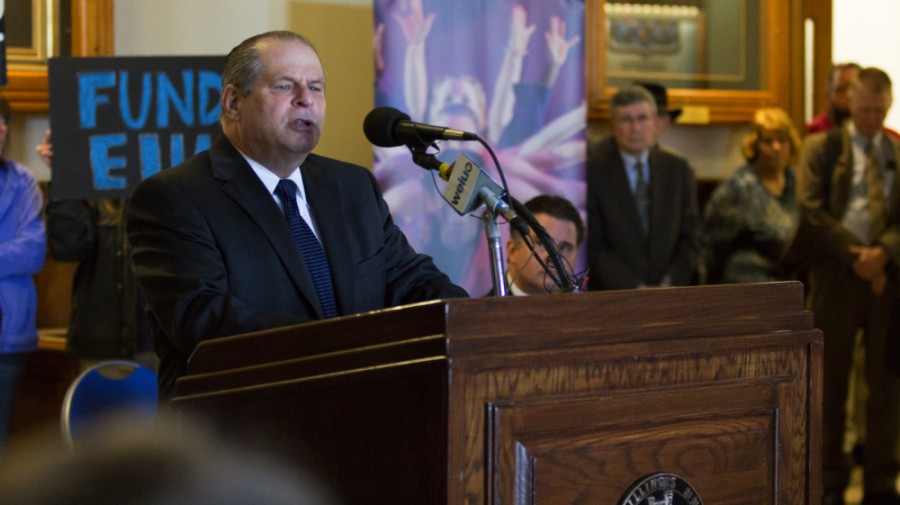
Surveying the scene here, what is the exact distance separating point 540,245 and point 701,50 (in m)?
3.31

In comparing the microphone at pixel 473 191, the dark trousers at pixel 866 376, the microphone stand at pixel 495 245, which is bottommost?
the dark trousers at pixel 866 376

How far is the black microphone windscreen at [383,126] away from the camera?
233 centimetres

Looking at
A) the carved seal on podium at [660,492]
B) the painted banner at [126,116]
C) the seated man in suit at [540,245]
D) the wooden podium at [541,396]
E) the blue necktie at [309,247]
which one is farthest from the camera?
the painted banner at [126,116]

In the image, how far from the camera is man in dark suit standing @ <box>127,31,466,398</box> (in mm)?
2422

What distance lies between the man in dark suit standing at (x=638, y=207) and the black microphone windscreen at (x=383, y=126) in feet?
9.00

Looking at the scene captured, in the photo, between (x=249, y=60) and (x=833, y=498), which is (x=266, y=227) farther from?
(x=833, y=498)

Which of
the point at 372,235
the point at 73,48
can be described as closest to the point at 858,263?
the point at 372,235

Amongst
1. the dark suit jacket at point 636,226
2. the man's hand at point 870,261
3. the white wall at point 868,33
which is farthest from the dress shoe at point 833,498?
the white wall at point 868,33

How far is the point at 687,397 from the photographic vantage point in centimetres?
176

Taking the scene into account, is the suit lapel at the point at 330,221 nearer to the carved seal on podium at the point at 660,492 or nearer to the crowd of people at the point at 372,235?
the crowd of people at the point at 372,235

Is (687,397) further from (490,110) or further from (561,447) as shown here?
(490,110)

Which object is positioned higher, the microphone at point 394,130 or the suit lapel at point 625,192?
the microphone at point 394,130

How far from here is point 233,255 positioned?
2.46 metres

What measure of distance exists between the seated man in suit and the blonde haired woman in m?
1.74
